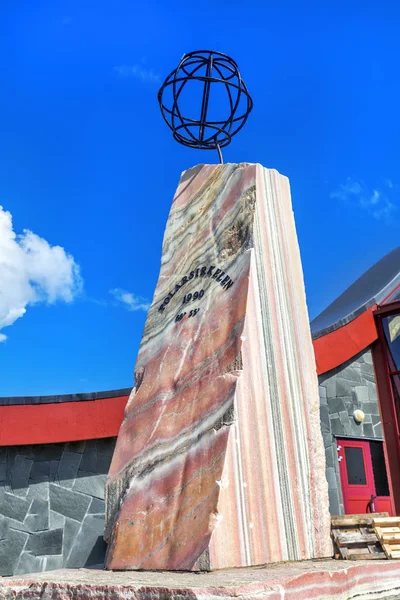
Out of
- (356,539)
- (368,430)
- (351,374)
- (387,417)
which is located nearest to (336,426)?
(368,430)

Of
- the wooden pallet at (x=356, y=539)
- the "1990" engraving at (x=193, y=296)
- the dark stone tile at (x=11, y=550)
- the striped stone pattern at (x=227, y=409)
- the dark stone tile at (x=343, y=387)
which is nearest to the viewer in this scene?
the striped stone pattern at (x=227, y=409)

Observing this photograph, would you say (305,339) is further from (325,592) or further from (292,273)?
(325,592)

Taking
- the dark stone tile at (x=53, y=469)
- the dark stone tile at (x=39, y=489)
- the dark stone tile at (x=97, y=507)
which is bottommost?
the dark stone tile at (x=97, y=507)

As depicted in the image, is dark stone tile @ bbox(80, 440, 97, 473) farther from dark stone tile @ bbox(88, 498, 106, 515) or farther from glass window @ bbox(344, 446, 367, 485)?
glass window @ bbox(344, 446, 367, 485)

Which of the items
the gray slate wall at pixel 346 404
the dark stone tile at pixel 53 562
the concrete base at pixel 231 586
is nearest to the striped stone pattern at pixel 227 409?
the concrete base at pixel 231 586

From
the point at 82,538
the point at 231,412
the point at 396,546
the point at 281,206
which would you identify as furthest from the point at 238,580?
the point at 82,538

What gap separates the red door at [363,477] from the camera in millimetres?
9180

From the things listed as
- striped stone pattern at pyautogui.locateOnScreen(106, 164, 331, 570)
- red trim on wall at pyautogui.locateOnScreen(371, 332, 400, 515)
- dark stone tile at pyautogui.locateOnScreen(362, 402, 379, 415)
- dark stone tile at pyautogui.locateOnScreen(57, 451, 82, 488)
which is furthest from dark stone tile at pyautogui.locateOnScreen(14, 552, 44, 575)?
dark stone tile at pyautogui.locateOnScreen(362, 402, 379, 415)

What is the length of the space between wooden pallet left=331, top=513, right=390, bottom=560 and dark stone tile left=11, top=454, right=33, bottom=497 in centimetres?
486

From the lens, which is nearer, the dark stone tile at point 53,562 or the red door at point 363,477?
the dark stone tile at point 53,562

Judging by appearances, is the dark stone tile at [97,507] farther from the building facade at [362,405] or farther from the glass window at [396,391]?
the glass window at [396,391]

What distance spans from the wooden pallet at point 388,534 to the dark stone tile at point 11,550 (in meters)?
4.93

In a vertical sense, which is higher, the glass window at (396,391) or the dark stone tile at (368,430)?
the glass window at (396,391)

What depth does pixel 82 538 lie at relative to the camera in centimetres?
708
